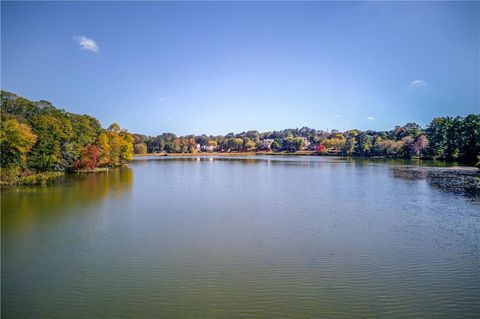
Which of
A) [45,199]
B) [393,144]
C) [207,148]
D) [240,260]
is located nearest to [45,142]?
[45,199]

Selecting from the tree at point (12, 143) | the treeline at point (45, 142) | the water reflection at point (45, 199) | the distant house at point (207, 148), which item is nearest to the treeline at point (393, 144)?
the distant house at point (207, 148)

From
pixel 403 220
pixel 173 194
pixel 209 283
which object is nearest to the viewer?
pixel 209 283

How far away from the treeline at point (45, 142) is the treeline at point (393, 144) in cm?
5374

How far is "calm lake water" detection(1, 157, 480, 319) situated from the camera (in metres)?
7.41

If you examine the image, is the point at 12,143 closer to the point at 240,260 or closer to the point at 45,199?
the point at 45,199

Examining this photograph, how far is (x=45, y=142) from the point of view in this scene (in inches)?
1233

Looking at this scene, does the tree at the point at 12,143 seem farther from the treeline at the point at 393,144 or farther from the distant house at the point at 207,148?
the distant house at the point at 207,148

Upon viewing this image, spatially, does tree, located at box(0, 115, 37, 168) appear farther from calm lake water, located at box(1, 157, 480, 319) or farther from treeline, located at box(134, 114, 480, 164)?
treeline, located at box(134, 114, 480, 164)

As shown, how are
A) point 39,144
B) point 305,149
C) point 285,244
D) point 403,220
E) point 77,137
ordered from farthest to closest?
1. point 305,149
2. point 77,137
3. point 39,144
4. point 403,220
5. point 285,244

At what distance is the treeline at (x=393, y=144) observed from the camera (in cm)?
5538

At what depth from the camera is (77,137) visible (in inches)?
1545

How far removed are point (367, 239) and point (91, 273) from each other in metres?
9.29

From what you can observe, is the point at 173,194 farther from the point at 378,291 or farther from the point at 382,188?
the point at 378,291

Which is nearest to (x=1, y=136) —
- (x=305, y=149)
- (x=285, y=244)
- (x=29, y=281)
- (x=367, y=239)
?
(x=29, y=281)
